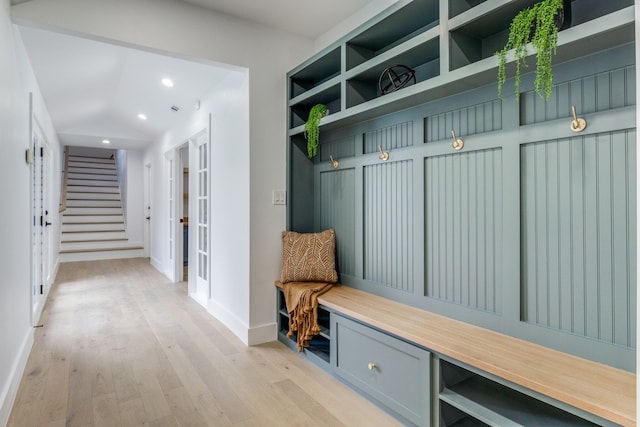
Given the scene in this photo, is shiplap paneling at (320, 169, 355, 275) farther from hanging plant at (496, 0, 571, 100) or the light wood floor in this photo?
hanging plant at (496, 0, 571, 100)

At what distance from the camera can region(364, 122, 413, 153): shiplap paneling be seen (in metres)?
2.28

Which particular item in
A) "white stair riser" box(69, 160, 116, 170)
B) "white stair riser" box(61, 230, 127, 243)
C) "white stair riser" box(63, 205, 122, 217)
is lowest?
"white stair riser" box(61, 230, 127, 243)

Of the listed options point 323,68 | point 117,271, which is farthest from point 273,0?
point 117,271

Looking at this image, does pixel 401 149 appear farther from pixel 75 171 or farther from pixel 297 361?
pixel 75 171

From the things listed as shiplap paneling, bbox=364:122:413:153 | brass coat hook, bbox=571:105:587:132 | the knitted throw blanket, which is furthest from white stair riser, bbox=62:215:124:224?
brass coat hook, bbox=571:105:587:132

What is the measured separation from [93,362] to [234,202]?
158cm

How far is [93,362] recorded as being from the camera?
262cm

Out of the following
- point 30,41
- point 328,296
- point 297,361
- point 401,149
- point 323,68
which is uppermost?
point 30,41

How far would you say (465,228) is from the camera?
6.42 feet

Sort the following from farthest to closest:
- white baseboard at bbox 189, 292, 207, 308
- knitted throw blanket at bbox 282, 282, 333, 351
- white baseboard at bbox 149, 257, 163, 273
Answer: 1. white baseboard at bbox 149, 257, 163, 273
2. white baseboard at bbox 189, 292, 207, 308
3. knitted throw blanket at bbox 282, 282, 333, 351

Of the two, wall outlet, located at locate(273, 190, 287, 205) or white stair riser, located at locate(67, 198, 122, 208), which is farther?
white stair riser, located at locate(67, 198, 122, 208)

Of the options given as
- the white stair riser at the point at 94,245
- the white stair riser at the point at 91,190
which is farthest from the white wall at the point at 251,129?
the white stair riser at the point at 91,190

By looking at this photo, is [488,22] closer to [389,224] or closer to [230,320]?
[389,224]

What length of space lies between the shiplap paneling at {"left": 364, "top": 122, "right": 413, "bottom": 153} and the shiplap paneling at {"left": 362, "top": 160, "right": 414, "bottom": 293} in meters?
0.12
